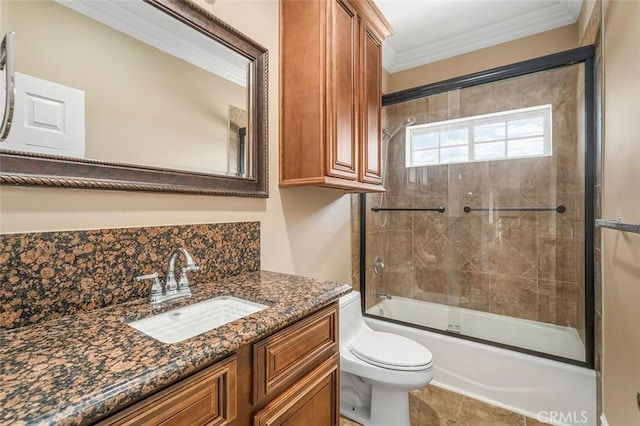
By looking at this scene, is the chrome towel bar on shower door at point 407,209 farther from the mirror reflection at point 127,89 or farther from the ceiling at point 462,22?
the mirror reflection at point 127,89

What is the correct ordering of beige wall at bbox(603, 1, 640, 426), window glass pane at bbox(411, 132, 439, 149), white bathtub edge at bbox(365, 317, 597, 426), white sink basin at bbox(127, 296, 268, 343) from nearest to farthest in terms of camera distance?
white sink basin at bbox(127, 296, 268, 343) < beige wall at bbox(603, 1, 640, 426) < white bathtub edge at bbox(365, 317, 597, 426) < window glass pane at bbox(411, 132, 439, 149)

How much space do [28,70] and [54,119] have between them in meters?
0.14

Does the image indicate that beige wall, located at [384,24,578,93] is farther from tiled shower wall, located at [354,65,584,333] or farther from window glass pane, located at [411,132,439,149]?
→ window glass pane, located at [411,132,439,149]

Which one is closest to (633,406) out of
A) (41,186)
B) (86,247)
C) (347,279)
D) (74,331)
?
(347,279)

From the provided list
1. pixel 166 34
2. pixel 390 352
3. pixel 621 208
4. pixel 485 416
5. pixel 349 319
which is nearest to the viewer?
pixel 166 34

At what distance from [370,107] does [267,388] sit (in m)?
1.64

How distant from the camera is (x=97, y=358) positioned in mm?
599

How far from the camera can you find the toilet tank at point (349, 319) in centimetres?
179

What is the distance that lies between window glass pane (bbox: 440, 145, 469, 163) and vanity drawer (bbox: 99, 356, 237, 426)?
2526 mm

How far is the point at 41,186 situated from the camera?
0.82 m

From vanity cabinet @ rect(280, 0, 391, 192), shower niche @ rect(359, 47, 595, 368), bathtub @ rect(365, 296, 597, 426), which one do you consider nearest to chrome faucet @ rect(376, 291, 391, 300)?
shower niche @ rect(359, 47, 595, 368)

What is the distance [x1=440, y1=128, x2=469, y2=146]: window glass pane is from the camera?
8.48 feet

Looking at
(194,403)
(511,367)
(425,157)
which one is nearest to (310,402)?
(194,403)

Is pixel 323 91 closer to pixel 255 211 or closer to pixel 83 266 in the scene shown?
pixel 255 211
